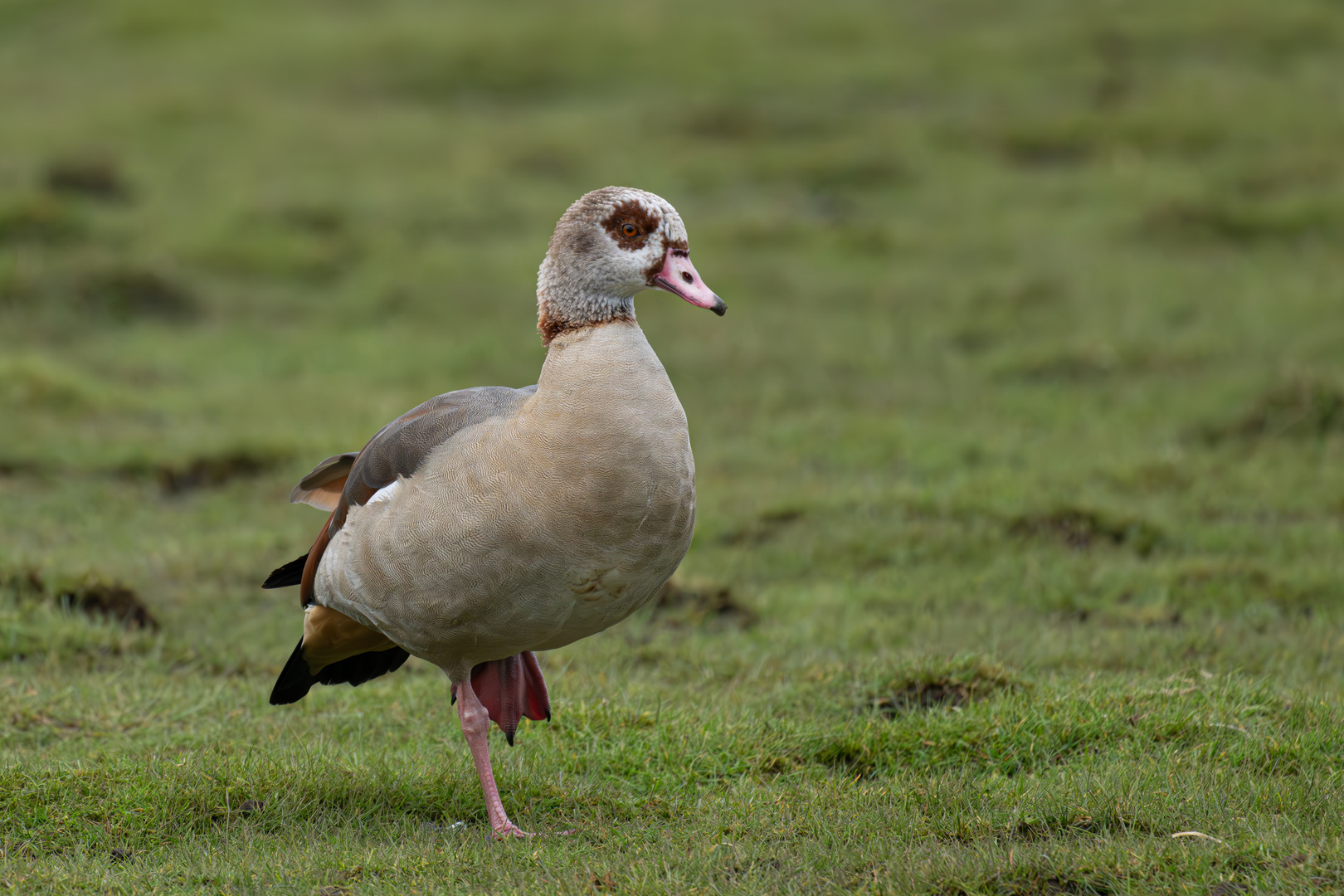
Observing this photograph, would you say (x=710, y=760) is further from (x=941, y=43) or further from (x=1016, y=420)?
(x=941, y=43)

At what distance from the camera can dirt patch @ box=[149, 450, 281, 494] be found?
9305 mm

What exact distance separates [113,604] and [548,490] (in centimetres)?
342

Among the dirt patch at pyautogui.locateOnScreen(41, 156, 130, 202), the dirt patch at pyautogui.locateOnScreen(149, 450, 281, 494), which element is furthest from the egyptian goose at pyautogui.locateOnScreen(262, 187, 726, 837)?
the dirt patch at pyautogui.locateOnScreen(41, 156, 130, 202)

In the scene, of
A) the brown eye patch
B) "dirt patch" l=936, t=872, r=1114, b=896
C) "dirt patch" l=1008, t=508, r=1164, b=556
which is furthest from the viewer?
"dirt patch" l=1008, t=508, r=1164, b=556

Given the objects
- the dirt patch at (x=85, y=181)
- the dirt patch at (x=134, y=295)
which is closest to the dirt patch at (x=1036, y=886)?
the dirt patch at (x=134, y=295)

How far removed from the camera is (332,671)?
17.7 ft

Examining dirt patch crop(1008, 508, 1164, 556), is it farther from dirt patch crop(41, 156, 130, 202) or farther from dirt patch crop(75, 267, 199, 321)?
dirt patch crop(41, 156, 130, 202)

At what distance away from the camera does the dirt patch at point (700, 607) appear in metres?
7.15

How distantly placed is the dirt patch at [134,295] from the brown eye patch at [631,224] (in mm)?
9683

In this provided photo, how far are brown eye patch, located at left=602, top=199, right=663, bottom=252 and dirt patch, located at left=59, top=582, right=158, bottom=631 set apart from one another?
3.47 meters

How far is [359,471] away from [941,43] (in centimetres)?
1790

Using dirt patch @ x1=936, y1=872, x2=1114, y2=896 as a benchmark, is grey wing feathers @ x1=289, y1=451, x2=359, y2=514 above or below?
above

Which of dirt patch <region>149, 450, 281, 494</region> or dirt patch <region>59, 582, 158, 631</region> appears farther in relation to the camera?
dirt patch <region>149, 450, 281, 494</region>

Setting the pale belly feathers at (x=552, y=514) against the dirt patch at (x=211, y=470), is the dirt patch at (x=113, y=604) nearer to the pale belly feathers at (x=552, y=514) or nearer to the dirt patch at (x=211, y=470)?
the dirt patch at (x=211, y=470)
